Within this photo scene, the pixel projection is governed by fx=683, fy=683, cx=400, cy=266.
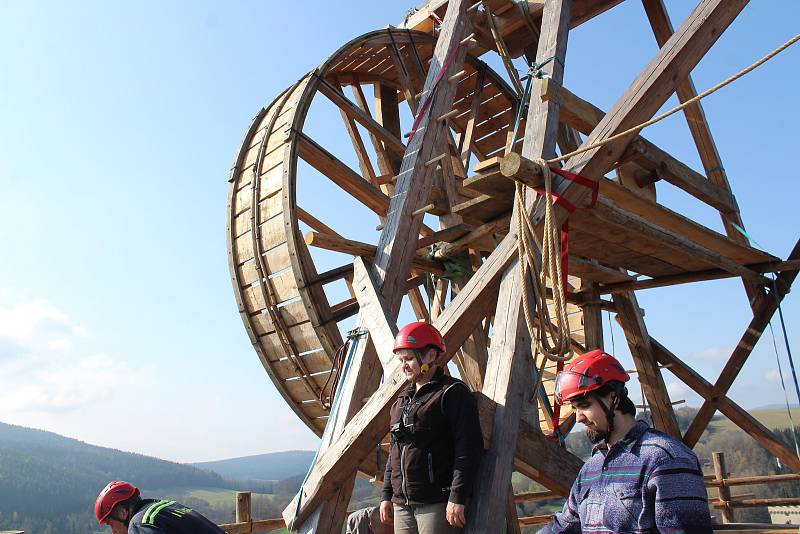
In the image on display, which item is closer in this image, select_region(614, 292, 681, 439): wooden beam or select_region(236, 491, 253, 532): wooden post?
select_region(614, 292, 681, 439): wooden beam

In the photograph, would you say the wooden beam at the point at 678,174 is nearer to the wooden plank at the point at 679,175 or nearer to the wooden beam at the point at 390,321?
the wooden plank at the point at 679,175

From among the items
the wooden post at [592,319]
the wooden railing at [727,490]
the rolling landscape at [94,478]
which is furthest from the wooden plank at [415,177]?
the rolling landscape at [94,478]

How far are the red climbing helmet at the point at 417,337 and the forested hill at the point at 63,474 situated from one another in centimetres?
6447

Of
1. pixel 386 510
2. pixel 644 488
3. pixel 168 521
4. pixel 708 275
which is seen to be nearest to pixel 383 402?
pixel 386 510

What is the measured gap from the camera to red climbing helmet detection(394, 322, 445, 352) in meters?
3.44

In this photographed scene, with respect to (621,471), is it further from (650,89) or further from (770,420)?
(770,420)

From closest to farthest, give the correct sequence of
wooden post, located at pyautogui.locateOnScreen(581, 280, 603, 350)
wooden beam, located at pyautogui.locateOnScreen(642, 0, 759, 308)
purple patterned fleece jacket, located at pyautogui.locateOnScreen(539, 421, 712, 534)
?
1. purple patterned fleece jacket, located at pyautogui.locateOnScreen(539, 421, 712, 534)
2. wooden beam, located at pyautogui.locateOnScreen(642, 0, 759, 308)
3. wooden post, located at pyautogui.locateOnScreen(581, 280, 603, 350)

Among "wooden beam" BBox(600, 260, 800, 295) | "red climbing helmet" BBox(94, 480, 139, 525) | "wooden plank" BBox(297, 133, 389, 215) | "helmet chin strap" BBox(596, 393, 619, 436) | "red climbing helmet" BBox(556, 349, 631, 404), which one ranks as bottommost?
"red climbing helmet" BBox(94, 480, 139, 525)

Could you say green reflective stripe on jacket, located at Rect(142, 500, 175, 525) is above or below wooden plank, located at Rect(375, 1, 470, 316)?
below

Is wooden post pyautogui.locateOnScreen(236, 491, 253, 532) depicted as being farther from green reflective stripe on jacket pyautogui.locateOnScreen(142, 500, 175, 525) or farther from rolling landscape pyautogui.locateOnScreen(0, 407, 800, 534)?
rolling landscape pyautogui.locateOnScreen(0, 407, 800, 534)

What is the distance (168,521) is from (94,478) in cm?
8629

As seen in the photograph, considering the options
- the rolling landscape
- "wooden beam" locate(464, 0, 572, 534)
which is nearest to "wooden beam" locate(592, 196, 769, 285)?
"wooden beam" locate(464, 0, 572, 534)

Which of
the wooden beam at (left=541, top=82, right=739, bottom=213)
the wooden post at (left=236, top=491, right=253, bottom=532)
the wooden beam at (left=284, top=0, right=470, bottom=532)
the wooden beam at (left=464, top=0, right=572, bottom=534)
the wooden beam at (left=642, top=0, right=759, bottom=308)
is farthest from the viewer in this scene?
the wooden post at (left=236, top=491, right=253, bottom=532)

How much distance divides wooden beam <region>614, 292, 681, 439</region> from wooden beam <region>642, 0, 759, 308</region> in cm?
123
